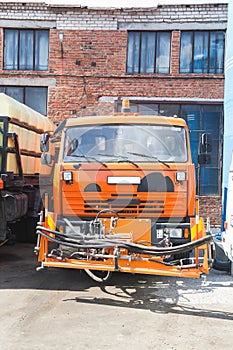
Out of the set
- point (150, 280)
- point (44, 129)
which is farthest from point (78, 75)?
point (150, 280)

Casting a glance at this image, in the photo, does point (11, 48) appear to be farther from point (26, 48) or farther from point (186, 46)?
point (186, 46)

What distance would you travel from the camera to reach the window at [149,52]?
14031 millimetres

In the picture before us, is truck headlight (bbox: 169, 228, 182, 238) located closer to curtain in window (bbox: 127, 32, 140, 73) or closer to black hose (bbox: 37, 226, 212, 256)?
black hose (bbox: 37, 226, 212, 256)

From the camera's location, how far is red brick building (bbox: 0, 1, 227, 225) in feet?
45.5

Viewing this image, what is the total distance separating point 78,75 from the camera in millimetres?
14227

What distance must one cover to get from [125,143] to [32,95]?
27.0 feet

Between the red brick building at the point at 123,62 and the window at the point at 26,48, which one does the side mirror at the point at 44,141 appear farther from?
the window at the point at 26,48

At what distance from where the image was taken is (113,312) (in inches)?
219

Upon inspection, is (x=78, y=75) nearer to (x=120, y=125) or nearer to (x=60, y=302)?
(x=120, y=125)

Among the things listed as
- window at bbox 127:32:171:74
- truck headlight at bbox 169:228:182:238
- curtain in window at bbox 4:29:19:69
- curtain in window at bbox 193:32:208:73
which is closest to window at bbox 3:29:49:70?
curtain in window at bbox 4:29:19:69

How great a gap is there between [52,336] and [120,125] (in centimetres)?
344

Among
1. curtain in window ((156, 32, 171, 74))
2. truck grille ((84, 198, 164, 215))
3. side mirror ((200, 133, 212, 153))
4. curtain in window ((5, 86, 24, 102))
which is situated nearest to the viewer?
truck grille ((84, 198, 164, 215))

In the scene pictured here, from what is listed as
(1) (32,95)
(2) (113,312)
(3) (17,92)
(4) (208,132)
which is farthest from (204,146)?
(3) (17,92)

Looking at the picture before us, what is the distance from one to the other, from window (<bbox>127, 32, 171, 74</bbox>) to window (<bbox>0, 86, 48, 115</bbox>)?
2.93 meters
